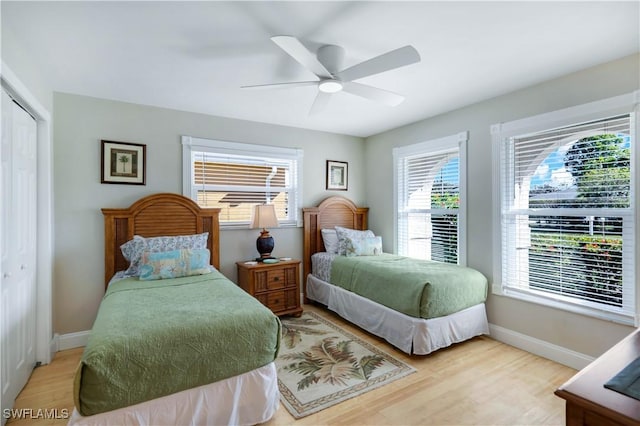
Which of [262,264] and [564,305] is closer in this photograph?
[564,305]

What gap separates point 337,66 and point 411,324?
2.24 meters

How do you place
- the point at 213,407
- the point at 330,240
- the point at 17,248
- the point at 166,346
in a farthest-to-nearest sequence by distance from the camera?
the point at 330,240
the point at 17,248
the point at 213,407
the point at 166,346

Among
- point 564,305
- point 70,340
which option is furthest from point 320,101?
A: point 70,340

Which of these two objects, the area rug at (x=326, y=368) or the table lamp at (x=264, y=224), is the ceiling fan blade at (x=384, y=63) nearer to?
the table lamp at (x=264, y=224)

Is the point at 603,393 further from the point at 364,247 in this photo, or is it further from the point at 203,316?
the point at 364,247

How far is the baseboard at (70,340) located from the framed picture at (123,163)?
1.53 m

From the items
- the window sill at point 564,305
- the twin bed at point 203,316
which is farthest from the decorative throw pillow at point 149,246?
the window sill at point 564,305

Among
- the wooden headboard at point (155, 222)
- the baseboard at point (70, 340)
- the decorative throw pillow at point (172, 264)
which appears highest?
the wooden headboard at point (155, 222)

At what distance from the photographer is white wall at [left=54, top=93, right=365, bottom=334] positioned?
2969mm

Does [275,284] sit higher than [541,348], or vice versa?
[275,284]

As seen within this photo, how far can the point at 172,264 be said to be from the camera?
2.84 meters

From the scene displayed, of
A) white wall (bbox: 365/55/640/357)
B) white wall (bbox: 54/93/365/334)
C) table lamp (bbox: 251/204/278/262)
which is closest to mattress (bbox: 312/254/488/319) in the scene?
white wall (bbox: 365/55/640/357)

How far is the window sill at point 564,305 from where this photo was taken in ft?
7.75

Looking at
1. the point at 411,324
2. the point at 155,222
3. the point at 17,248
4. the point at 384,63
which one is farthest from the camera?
the point at 155,222
